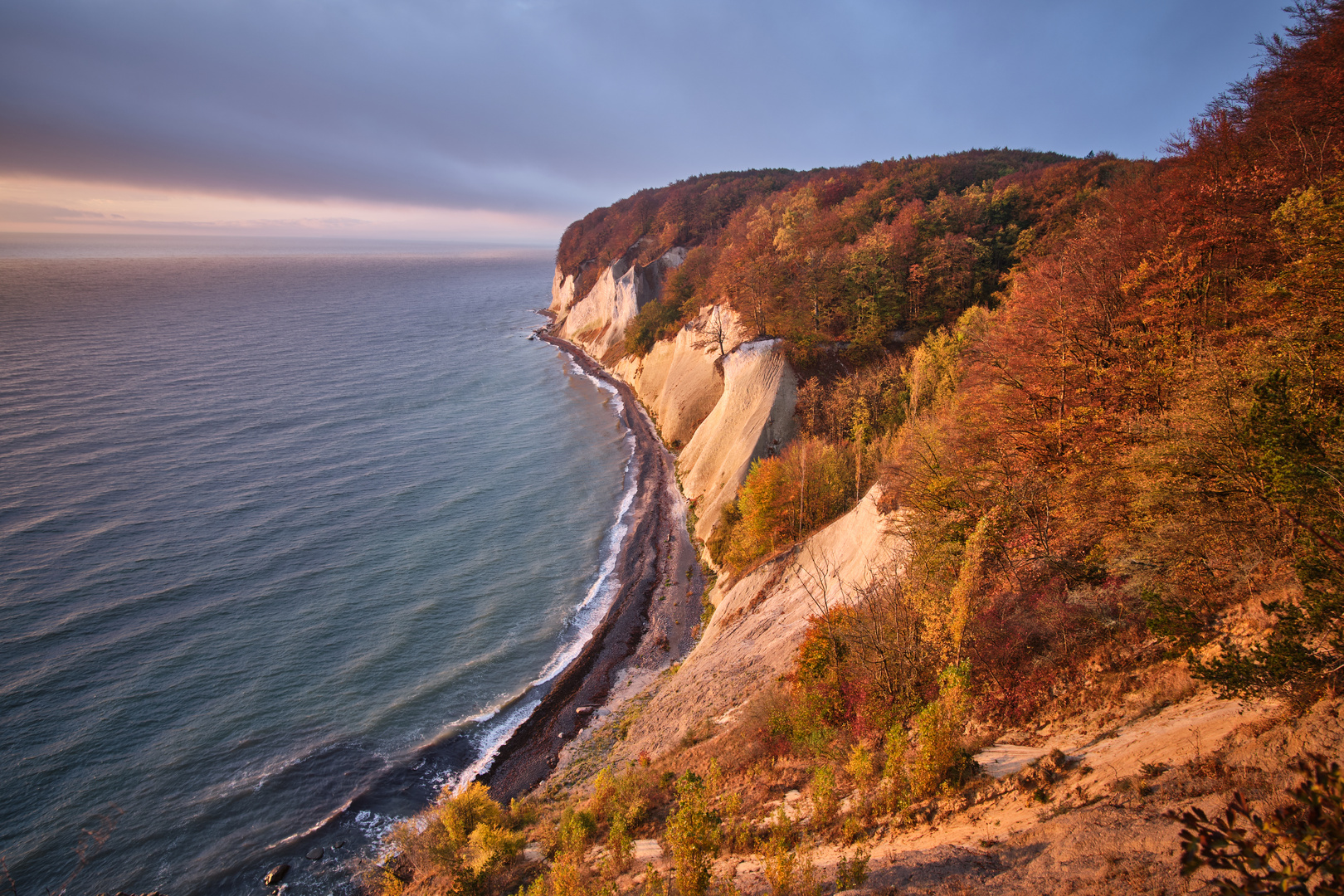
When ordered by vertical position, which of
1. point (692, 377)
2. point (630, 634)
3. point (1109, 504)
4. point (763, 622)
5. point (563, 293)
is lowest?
point (630, 634)

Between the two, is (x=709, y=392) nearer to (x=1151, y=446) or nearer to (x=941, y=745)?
(x=1151, y=446)

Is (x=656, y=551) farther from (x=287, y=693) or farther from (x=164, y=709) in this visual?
(x=164, y=709)

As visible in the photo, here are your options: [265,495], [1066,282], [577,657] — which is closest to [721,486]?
[577,657]

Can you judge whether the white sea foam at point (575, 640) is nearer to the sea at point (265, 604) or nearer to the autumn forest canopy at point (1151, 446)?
the sea at point (265, 604)

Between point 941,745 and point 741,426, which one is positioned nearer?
point 941,745

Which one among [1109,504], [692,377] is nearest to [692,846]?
[1109,504]

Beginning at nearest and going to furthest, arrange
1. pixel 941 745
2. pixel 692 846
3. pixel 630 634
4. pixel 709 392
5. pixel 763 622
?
pixel 692 846, pixel 941 745, pixel 763 622, pixel 630 634, pixel 709 392

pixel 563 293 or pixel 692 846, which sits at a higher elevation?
pixel 563 293
